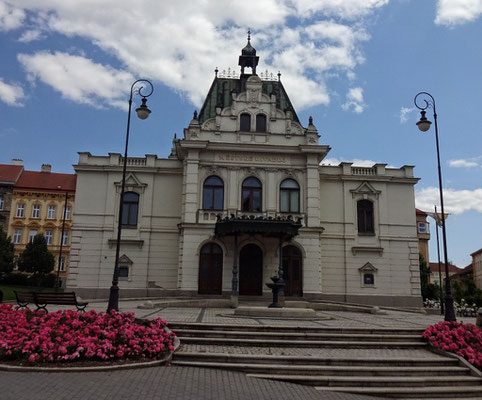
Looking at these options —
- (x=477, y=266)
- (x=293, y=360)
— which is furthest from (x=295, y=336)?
(x=477, y=266)

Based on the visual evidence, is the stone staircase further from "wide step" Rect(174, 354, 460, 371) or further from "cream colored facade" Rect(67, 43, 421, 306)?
"cream colored facade" Rect(67, 43, 421, 306)

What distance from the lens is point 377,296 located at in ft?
99.8

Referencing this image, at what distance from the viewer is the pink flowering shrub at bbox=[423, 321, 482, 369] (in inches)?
458

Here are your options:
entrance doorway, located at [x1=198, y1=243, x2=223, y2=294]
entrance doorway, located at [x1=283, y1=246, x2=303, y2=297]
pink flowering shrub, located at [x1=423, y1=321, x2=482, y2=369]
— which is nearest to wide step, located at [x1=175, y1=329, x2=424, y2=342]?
pink flowering shrub, located at [x1=423, y1=321, x2=482, y2=369]

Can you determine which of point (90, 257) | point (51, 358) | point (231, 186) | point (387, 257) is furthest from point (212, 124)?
point (51, 358)

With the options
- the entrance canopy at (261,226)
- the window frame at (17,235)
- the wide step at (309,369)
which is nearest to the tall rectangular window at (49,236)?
the window frame at (17,235)

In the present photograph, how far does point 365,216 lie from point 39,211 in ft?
138

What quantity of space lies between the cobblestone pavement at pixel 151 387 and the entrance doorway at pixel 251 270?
1899 cm

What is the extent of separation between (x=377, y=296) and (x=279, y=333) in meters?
19.3

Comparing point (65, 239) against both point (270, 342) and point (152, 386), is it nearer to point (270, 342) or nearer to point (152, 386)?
point (270, 342)

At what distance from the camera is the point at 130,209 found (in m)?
31.0

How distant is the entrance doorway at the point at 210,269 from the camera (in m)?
28.8

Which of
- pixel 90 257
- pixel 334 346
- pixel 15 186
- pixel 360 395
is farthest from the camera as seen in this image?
pixel 15 186

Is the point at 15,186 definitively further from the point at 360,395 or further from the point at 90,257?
the point at 360,395
